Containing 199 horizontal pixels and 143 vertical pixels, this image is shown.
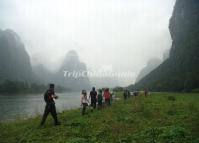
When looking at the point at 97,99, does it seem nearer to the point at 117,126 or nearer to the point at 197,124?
the point at 117,126

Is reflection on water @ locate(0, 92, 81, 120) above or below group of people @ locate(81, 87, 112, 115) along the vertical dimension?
below

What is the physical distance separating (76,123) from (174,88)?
149505 mm

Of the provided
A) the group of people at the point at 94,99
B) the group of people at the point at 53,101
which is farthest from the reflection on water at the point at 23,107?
the group of people at the point at 53,101

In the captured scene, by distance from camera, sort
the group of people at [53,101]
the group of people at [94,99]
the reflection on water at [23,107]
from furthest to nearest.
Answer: the reflection on water at [23,107], the group of people at [94,99], the group of people at [53,101]

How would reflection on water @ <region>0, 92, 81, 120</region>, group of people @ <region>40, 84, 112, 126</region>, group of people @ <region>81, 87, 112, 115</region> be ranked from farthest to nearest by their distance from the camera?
reflection on water @ <region>0, 92, 81, 120</region>, group of people @ <region>81, 87, 112, 115</region>, group of people @ <region>40, 84, 112, 126</region>

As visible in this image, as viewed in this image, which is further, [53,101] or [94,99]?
[94,99]

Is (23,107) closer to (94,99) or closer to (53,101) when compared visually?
(94,99)

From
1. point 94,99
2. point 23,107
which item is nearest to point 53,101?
point 94,99

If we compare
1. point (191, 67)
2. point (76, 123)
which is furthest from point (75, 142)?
point (191, 67)

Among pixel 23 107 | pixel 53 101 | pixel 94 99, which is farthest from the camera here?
pixel 23 107

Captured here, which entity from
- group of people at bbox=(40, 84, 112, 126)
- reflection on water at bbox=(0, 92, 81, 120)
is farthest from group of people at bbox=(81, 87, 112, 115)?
reflection on water at bbox=(0, 92, 81, 120)

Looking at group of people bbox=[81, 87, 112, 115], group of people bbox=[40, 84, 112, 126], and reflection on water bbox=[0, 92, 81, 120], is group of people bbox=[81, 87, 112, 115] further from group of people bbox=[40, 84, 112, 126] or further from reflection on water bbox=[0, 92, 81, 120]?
reflection on water bbox=[0, 92, 81, 120]

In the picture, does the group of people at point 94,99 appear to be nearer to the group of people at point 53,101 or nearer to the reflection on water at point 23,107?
the group of people at point 53,101

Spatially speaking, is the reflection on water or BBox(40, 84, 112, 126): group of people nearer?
BBox(40, 84, 112, 126): group of people
